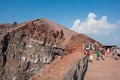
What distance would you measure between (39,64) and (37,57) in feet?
5.29

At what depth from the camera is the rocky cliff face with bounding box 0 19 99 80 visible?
1832 inches

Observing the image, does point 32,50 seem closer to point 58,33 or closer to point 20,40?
point 20,40

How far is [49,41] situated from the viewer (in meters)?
47.3

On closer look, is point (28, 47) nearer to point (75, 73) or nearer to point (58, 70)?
point (58, 70)

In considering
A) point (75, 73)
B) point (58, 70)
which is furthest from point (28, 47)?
point (75, 73)

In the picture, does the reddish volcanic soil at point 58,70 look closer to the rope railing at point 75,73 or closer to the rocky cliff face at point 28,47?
the rope railing at point 75,73

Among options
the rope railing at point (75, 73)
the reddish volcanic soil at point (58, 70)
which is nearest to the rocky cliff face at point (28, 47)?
the reddish volcanic soil at point (58, 70)

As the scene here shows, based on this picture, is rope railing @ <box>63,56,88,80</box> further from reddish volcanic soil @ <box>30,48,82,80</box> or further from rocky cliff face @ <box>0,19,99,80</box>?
rocky cliff face @ <box>0,19,99,80</box>

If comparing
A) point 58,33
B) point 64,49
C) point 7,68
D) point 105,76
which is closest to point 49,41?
point 58,33

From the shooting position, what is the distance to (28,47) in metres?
48.5

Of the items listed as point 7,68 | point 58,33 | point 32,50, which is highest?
point 58,33

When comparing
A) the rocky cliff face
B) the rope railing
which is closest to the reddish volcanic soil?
the rope railing

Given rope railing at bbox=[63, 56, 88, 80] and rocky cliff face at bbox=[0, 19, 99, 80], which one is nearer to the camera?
rope railing at bbox=[63, 56, 88, 80]

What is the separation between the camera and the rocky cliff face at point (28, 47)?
4653 cm
